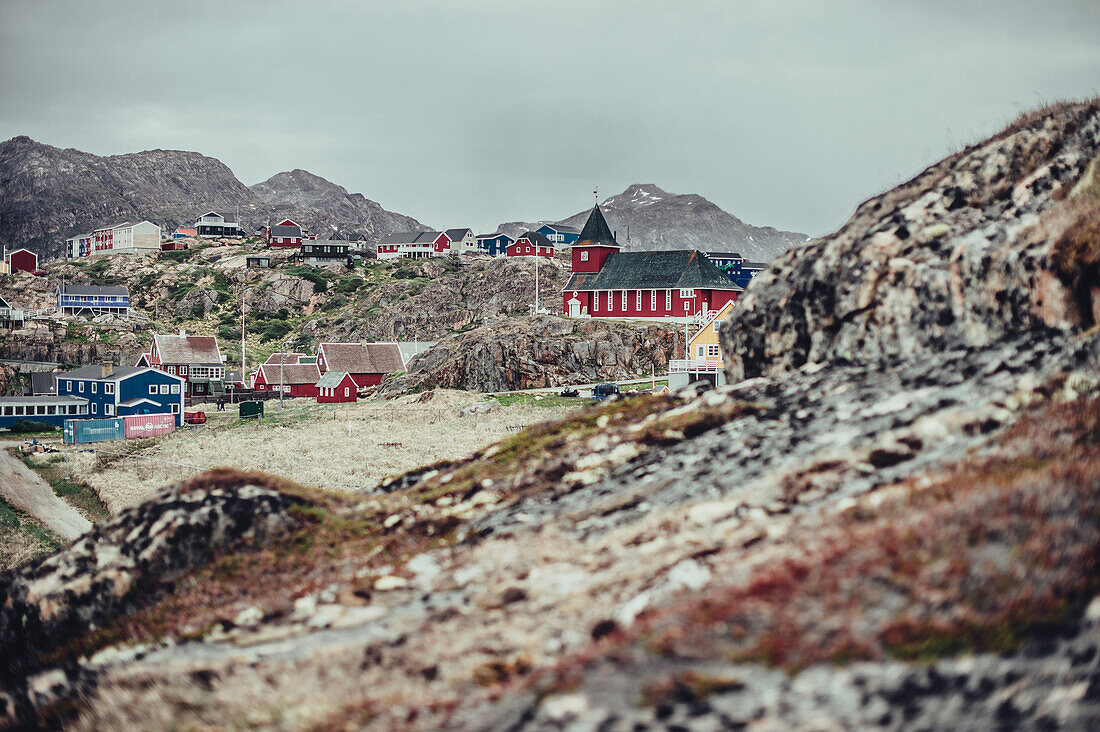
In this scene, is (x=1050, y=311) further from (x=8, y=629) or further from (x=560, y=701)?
(x=8, y=629)

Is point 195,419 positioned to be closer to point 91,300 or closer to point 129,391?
point 129,391

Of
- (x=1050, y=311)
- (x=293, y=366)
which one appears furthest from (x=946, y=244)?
(x=293, y=366)

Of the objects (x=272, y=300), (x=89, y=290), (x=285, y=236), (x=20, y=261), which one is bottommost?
(x=272, y=300)

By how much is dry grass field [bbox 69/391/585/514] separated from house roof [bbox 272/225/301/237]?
108m

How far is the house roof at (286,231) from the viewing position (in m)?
173

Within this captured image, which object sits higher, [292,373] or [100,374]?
[100,374]

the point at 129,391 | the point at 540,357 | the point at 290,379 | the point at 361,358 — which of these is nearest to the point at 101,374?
the point at 129,391

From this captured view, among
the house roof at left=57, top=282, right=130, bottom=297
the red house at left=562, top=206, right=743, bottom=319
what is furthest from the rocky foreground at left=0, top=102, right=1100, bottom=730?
the house roof at left=57, top=282, right=130, bottom=297

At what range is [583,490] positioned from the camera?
8602 millimetres

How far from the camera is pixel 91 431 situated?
62.6 meters

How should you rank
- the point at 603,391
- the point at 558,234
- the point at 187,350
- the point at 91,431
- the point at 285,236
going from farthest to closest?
the point at 558,234 → the point at 285,236 → the point at 187,350 → the point at 603,391 → the point at 91,431

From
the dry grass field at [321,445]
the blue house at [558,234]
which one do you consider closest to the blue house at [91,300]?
the dry grass field at [321,445]

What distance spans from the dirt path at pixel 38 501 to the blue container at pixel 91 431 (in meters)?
11.1

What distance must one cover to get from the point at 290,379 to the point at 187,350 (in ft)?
41.1
